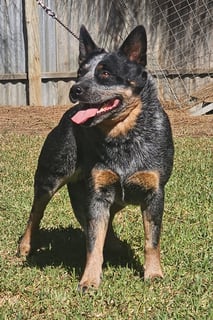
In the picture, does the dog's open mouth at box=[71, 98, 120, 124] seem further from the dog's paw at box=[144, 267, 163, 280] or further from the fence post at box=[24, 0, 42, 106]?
the fence post at box=[24, 0, 42, 106]

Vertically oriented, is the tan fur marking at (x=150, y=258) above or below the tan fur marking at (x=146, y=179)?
below

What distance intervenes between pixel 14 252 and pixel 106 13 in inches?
326

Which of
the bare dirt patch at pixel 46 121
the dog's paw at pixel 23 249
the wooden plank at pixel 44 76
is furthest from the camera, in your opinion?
the wooden plank at pixel 44 76

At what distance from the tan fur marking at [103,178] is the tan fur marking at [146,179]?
11cm

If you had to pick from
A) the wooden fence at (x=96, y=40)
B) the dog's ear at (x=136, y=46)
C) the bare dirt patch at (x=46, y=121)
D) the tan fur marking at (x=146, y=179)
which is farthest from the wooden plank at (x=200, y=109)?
the tan fur marking at (x=146, y=179)

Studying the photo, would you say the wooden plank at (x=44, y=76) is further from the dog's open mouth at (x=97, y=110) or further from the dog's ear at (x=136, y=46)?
the dog's open mouth at (x=97, y=110)

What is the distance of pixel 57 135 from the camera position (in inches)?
179

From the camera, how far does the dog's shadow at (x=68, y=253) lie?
4.45 metres

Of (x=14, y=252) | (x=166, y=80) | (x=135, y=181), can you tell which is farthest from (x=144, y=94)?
(x=166, y=80)

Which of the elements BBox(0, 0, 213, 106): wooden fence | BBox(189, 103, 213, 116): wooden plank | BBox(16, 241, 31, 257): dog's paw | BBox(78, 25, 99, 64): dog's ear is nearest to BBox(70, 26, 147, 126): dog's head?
BBox(78, 25, 99, 64): dog's ear

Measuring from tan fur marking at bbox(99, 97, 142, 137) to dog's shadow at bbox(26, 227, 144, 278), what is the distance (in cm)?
109

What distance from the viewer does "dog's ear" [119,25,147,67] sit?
3.97 meters

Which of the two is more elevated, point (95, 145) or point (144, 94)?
point (144, 94)

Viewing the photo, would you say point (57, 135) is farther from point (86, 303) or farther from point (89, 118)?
point (86, 303)
